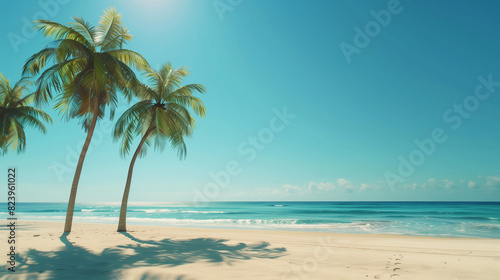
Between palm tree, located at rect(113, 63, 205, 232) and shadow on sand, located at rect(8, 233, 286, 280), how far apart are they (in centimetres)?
489

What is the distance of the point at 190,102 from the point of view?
13.0m

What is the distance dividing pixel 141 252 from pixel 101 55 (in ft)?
24.0

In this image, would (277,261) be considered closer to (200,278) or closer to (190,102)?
(200,278)

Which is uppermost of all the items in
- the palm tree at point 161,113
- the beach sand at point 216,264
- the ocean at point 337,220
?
the palm tree at point 161,113

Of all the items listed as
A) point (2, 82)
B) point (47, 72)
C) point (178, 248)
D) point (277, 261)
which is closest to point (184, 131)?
point (47, 72)

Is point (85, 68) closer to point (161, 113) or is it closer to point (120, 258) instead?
Result: point (161, 113)

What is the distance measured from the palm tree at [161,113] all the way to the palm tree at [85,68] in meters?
0.97

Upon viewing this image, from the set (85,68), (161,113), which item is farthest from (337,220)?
(85,68)

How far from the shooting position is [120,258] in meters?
5.72

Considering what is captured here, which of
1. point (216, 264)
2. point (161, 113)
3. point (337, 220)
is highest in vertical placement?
point (161, 113)

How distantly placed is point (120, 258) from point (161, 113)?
6.85 meters

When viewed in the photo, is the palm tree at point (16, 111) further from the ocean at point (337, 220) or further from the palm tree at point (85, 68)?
the ocean at point (337, 220)

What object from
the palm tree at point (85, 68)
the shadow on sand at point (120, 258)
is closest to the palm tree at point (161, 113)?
the palm tree at point (85, 68)

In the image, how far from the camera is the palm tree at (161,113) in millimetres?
11562
